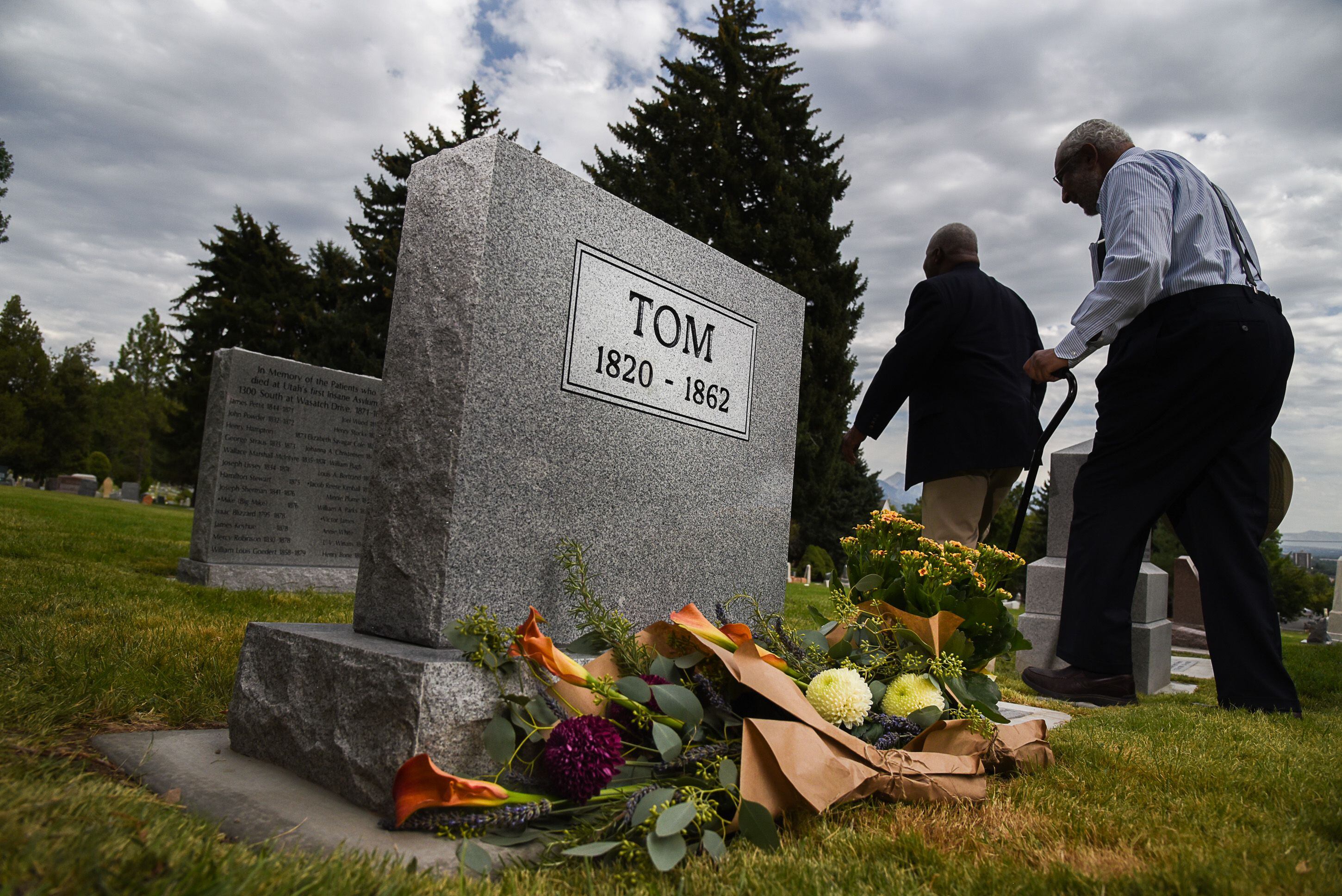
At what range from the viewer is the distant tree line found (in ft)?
61.4

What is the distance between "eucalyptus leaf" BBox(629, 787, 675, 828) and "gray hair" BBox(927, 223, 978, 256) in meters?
3.27

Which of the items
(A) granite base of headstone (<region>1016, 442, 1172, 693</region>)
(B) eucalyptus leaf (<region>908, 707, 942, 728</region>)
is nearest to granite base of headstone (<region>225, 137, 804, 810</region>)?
(B) eucalyptus leaf (<region>908, 707, 942, 728</region>)

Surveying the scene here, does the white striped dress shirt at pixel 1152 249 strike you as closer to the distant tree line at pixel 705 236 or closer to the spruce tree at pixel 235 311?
the distant tree line at pixel 705 236

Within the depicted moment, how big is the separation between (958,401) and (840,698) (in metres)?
2.08

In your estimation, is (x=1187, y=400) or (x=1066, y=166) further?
(x=1066, y=166)

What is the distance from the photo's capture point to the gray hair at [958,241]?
3.94 m

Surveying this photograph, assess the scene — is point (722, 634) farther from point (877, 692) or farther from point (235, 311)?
point (235, 311)

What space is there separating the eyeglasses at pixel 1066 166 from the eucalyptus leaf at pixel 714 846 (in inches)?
127

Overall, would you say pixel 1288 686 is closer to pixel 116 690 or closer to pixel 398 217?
pixel 116 690

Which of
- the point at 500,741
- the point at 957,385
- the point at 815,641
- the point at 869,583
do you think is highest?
the point at 957,385

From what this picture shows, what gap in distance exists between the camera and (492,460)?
2133 millimetres

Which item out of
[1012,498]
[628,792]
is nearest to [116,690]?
[628,792]

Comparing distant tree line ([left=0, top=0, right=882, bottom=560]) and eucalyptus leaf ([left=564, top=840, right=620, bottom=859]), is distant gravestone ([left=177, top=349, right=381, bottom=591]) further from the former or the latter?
distant tree line ([left=0, top=0, right=882, bottom=560])

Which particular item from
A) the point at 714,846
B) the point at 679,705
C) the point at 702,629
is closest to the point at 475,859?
the point at 714,846
